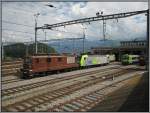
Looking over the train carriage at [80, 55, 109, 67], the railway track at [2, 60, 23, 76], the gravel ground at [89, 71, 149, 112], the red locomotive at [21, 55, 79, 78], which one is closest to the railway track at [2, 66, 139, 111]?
the gravel ground at [89, 71, 149, 112]

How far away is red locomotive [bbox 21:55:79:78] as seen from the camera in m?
30.9

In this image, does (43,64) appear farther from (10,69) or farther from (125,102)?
(125,102)

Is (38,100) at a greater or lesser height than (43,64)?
lesser

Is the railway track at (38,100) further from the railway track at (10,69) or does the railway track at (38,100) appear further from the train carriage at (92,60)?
the train carriage at (92,60)

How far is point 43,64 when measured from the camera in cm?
3284

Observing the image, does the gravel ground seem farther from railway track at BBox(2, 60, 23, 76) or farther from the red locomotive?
railway track at BBox(2, 60, 23, 76)

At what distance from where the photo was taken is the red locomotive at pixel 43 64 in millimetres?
30916

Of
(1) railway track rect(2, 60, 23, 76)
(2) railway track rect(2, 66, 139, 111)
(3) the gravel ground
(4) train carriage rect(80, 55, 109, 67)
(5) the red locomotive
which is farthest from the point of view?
(4) train carriage rect(80, 55, 109, 67)

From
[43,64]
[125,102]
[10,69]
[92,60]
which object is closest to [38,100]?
[125,102]

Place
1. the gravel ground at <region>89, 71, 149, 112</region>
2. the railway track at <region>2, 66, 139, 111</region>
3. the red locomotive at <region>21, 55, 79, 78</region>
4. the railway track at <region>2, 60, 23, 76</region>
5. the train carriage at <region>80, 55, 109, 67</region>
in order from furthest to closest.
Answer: the train carriage at <region>80, 55, 109, 67</region> < the railway track at <region>2, 60, 23, 76</region> < the red locomotive at <region>21, 55, 79, 78</region> < the railway track at <region>2, 66, 139, 111</region> < the gravel ground at <region>89, 71, 149, 112</region>

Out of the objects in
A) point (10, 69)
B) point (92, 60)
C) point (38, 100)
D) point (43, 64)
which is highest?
point (92, 60)

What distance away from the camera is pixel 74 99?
1859 cm

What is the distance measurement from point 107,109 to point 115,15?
2132 centimetres

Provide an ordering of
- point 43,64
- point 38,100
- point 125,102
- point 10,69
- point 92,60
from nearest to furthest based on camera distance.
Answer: point 125,102 < point 38,100 < point 43,64 < point 10,69 < point 92,60
